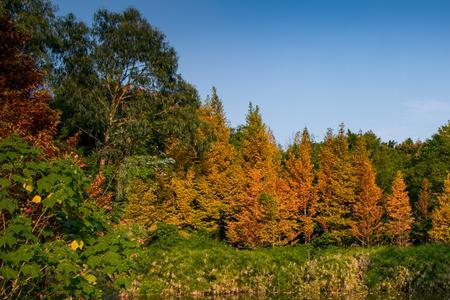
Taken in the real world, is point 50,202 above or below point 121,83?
below

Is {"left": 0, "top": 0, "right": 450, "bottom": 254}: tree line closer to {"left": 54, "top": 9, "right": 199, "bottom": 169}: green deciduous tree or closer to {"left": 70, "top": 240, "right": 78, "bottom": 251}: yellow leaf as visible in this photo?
{"left": 54, "top": 9, "right": 199, "bottom": 169}: green deciduous tree

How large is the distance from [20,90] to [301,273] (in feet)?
53.2

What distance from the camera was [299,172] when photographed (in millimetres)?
34531

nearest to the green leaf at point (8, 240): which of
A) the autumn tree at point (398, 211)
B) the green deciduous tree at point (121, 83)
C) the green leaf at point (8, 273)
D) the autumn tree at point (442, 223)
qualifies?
the green leaf at point (8, 273)

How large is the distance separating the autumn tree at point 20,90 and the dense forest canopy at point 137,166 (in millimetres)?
31

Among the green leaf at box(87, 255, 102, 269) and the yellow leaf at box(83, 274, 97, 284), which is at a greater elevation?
the green leaf at box(87, 255, 102, 269)

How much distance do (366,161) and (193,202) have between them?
12.6 metres

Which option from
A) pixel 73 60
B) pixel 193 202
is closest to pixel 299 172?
pixel 193 202

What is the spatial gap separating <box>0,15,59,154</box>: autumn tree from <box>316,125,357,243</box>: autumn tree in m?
24.0

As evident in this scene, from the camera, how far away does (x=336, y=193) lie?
33438 mm

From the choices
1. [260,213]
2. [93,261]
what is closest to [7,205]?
[93,261]

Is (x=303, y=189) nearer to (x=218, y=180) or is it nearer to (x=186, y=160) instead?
(x=218, y=180)

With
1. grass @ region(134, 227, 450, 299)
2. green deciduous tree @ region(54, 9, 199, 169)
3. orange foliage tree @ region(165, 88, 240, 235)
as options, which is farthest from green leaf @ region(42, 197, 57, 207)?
orange foliage tree @ region(165, 88, 240, 235)

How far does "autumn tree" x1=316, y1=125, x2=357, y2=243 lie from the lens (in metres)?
33.1
